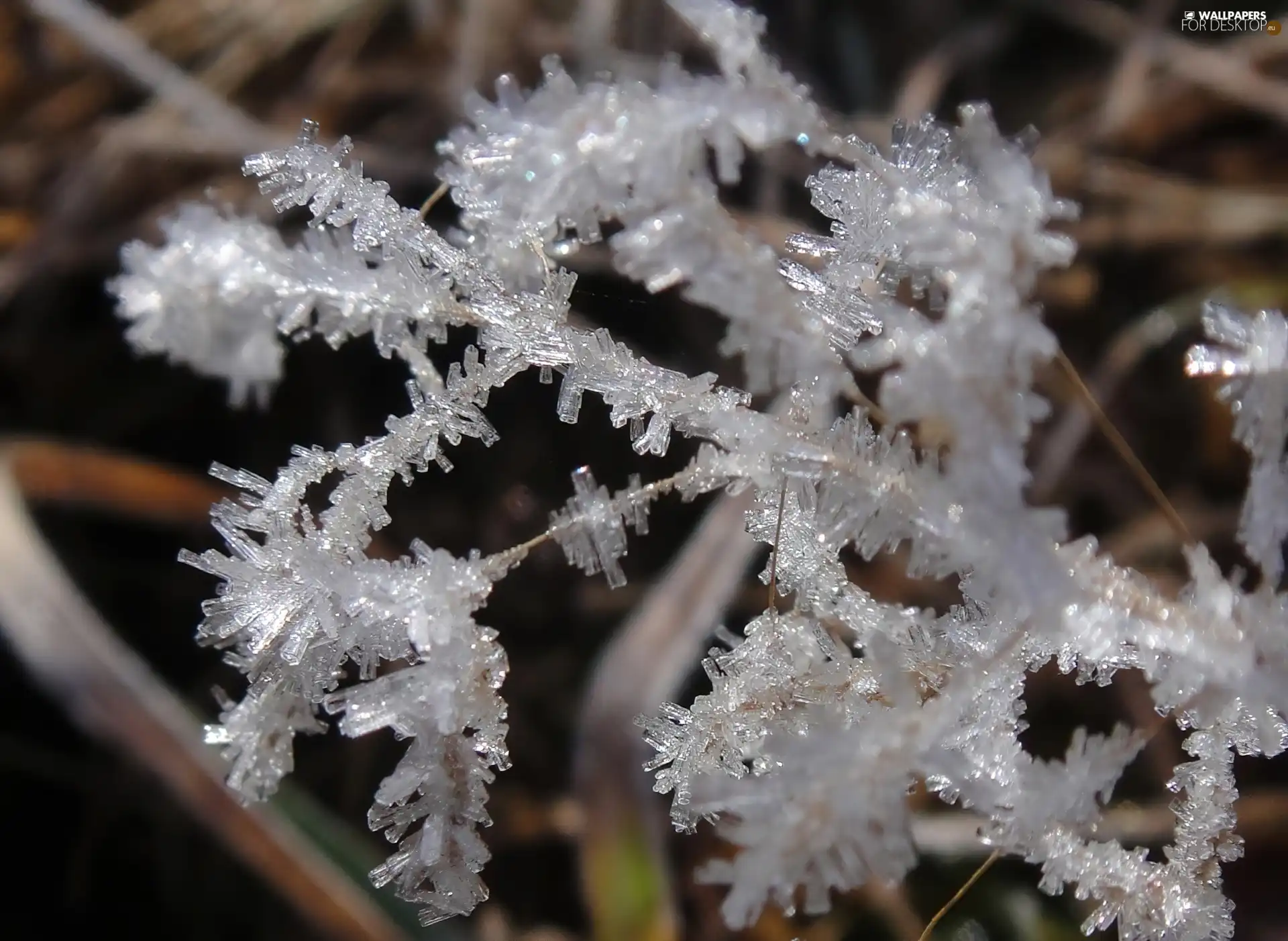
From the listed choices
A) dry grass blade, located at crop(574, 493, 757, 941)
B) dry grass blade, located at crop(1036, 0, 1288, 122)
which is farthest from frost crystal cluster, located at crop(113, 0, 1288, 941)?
dry grass blade, located at crop(1036, 0, 1288, 122)

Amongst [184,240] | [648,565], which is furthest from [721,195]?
[184,240]

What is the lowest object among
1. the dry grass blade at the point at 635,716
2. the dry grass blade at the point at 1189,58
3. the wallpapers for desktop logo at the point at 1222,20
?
the dry grass blade at the point at 635,716

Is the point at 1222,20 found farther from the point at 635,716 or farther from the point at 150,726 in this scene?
the point at 150,726

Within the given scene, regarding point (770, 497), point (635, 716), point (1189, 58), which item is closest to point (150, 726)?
point (635, 716)

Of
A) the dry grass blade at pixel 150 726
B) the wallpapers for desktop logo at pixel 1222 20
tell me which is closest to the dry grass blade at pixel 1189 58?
the wallpapers for desktop logo at pixel 1222 20

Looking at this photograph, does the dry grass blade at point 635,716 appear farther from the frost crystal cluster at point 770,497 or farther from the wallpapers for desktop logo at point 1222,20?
the wallpapers for desktop logo at point 1222,20

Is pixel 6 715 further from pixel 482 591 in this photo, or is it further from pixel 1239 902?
pixel 1239 902

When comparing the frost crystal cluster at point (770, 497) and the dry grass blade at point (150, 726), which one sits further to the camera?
the dry grass blade at point (150, 726)
